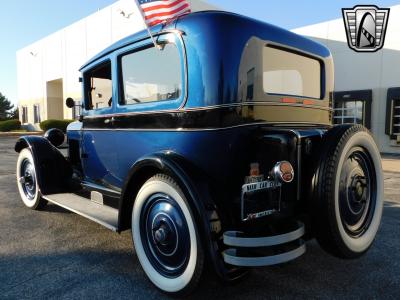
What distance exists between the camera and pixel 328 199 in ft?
7.50

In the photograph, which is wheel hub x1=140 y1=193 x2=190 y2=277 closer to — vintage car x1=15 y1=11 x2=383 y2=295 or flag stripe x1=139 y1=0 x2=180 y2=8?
vintage car x1=15 y1=11 x2=383 y2=295

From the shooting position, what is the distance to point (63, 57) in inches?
1009

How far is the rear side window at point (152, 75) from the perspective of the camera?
266cm

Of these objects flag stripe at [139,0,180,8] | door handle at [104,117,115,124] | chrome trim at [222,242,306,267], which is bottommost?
chrome trim at [222,242,306,267]

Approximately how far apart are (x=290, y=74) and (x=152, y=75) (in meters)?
1.23

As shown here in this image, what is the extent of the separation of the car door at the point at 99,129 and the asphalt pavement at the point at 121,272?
2.06 ft

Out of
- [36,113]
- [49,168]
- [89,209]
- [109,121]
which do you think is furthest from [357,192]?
[36,113]

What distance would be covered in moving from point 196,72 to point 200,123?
36cm

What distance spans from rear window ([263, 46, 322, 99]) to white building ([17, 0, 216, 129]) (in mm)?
15599

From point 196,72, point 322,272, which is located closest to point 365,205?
point 322,272

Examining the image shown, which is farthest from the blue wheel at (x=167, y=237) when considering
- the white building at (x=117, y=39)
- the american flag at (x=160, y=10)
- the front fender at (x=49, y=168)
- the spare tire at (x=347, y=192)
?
the white building at (x=117, y=39)

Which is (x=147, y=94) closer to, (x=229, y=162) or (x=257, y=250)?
(x=229, y=162)

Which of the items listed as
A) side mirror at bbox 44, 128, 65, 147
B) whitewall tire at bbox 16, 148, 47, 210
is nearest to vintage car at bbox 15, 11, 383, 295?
whitewall tire at bbox 16, 148, 47, 210

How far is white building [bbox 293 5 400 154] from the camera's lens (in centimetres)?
1254
